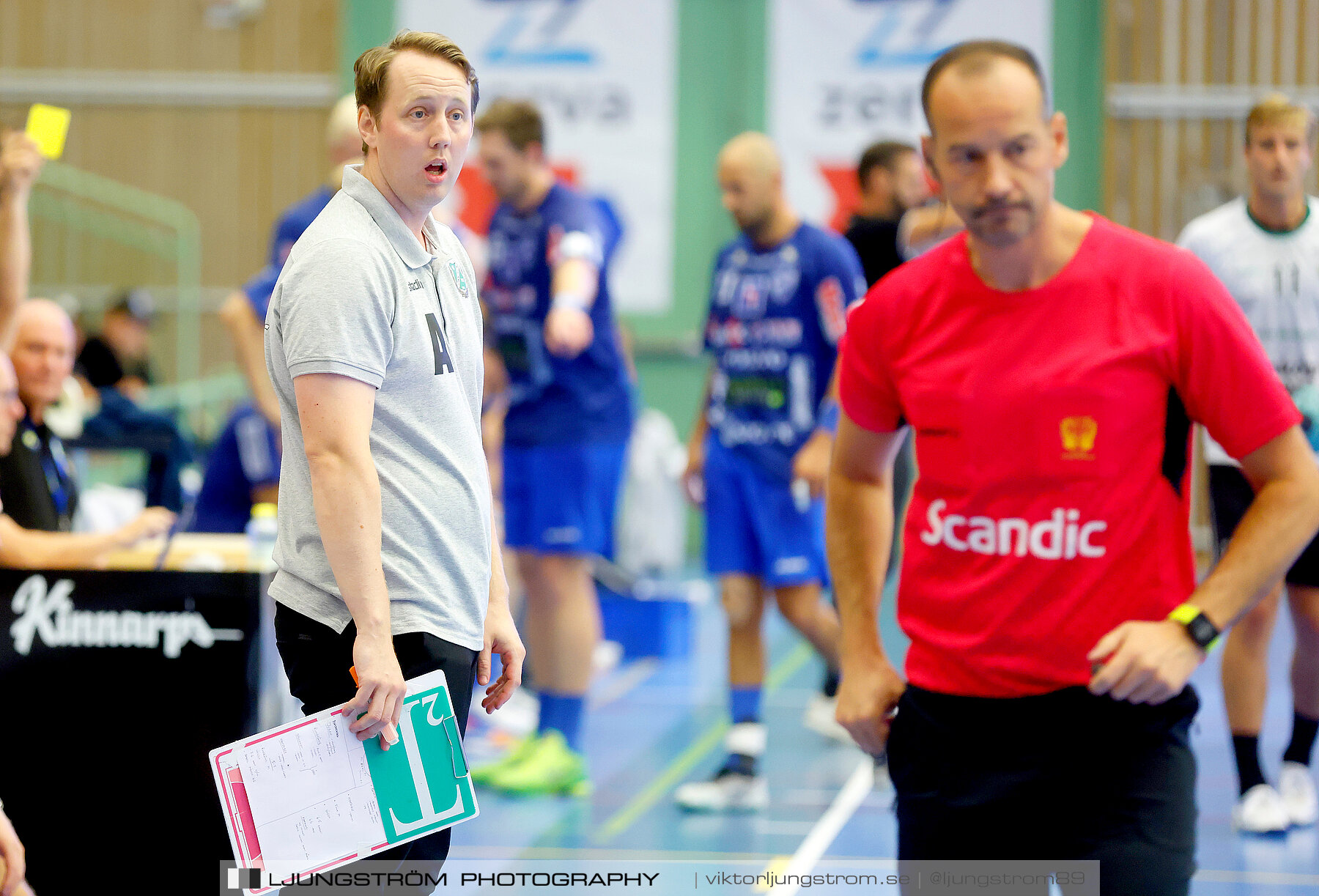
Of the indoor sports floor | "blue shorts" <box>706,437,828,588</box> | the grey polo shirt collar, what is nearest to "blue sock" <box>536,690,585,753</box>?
the indoor sports floor

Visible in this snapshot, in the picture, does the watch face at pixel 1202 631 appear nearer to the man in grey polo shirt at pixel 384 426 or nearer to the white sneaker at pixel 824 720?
the man in grey polo shirt at pixel 384 426

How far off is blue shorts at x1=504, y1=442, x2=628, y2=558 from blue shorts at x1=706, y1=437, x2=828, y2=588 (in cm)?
38

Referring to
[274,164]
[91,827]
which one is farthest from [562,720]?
[274,164]

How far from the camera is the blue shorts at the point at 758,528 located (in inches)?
190

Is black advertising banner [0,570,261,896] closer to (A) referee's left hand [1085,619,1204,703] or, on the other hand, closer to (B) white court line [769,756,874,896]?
(B) white court line [769,756,874,896]

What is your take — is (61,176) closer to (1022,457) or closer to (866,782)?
(866,782)

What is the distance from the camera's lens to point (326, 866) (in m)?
2.02

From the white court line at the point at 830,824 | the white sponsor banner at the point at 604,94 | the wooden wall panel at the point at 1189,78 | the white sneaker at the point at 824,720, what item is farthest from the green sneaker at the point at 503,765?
the wooden wall panel at the point at 1189,78

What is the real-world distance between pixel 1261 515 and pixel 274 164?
11397 mm

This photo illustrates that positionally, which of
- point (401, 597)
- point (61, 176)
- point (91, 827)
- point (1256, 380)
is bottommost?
point (91, 827)

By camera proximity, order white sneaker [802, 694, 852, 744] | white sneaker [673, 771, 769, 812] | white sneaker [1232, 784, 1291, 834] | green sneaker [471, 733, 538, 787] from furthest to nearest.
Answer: white sneaker [802, 694, 852, 744] < green sneaker [471, 733, 538, 787] < white sneaker [673, 771, 769, 812] < white sneaker [1232, 784, 1291, 834]

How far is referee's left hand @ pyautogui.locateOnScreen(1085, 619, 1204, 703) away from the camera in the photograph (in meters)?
1.79

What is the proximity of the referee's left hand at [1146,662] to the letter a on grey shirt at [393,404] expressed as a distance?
0.95 m

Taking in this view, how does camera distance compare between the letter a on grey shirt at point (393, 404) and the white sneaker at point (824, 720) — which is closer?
the letter a on grey shirt at point (393, 404)
